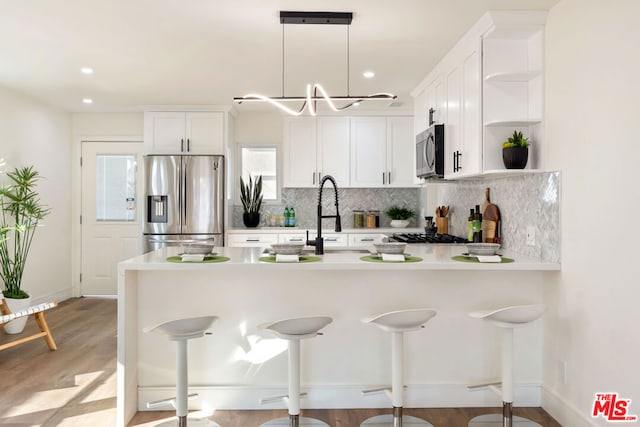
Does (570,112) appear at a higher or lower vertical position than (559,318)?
higher

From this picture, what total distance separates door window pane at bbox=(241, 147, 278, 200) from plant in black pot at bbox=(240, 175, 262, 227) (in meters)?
0.18

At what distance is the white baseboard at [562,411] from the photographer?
2.72 meters

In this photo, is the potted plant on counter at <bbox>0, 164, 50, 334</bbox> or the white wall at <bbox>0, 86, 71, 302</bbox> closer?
the potted plant on counter at <bbox>0, 164, 50, 334</bbox>

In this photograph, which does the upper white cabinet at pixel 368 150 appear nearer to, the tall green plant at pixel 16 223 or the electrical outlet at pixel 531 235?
the electrical outlet at pixel 531 235

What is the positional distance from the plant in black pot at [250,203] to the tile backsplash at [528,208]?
2801 millimetres

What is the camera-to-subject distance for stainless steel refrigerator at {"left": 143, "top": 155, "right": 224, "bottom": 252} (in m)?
5.88

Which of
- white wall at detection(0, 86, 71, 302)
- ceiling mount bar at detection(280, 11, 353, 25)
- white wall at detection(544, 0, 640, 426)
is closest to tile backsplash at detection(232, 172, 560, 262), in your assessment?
white wall at detection(544, 0, 640, 426)

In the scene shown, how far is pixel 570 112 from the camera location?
112 inches

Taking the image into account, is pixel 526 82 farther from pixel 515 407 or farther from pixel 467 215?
pixel 515 407

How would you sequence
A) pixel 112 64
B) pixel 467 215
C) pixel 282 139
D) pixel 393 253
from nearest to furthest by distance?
pixel 393 253 < pixel 112 64 < pixel 467 215 < pixel 282 139

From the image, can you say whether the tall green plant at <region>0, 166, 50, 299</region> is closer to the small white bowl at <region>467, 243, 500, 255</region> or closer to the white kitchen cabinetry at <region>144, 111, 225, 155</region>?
the white kitchen cabinetry at <region>144, 111, 225, 155</region>

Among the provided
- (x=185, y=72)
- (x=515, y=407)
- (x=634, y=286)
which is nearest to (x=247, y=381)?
(x=515, y=407)

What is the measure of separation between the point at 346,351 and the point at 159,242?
3.41 metres

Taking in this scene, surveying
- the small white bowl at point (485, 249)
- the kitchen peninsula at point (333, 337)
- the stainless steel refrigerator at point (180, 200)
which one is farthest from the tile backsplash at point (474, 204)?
the stainless steel refrigerator at point (180, 200)
